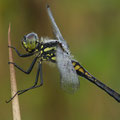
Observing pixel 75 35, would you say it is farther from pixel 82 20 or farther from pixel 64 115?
pixel 64 115

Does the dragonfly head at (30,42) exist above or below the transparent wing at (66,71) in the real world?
above

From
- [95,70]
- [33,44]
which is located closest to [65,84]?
[33,44]

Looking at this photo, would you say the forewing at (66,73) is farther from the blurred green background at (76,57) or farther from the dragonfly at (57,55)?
the blurred green background at (76,57)

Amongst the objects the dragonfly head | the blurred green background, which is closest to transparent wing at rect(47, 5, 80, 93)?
the dragonfly head

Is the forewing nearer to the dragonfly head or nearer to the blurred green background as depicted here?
the dragonfly head

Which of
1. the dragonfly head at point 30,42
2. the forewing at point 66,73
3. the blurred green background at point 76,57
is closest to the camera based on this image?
the forewing at point 66,73

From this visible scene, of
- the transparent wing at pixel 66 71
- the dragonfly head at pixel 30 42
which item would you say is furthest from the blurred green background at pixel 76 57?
the transparent wing at pixel 66 71
